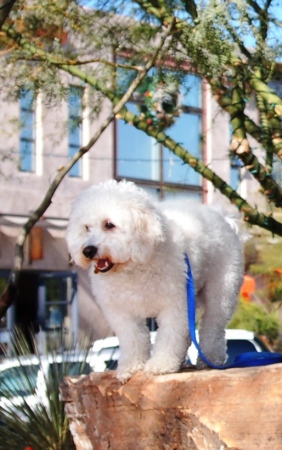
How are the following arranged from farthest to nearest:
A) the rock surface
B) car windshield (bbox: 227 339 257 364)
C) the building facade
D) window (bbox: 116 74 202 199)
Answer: window (bbox: 116 74 202 199) → the building facade → car windshield (bbox: 227 339 257 364) → the rock surface

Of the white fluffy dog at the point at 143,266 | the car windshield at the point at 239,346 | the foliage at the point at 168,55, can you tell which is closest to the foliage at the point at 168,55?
the foliage at the point at 168,55

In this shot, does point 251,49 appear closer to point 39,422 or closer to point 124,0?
point 124,0

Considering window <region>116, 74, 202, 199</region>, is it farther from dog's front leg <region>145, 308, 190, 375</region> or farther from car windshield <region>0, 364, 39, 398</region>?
dog's front leg <region>145, 308, 190, 375</region>

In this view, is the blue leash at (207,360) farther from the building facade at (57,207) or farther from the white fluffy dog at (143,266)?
the building facade at (57,207)

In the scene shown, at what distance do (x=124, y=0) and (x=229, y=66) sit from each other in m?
1.30

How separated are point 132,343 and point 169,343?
0.77ft

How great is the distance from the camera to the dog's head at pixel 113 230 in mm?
4438

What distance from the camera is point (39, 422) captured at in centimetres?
611

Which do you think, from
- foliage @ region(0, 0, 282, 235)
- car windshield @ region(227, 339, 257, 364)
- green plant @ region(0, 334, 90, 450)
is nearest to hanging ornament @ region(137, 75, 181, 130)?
foliage @ region(0, 0, 282, 235)

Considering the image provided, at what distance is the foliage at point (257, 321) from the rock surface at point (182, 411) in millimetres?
9445

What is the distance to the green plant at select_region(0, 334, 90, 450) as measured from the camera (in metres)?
6.02

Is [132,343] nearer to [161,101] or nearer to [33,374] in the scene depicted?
[33,374]

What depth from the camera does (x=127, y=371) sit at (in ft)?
15.9

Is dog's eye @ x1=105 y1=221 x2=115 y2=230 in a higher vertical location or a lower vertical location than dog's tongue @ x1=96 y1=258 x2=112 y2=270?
higher
